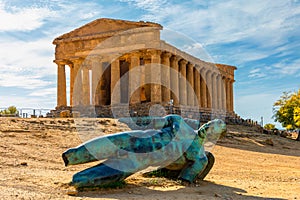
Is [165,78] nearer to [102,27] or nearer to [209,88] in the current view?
[102,27]

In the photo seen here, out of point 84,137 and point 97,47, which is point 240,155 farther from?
point 97,47

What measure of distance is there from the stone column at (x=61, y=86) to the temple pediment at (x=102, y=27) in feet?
10.7

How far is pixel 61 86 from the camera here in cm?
4725

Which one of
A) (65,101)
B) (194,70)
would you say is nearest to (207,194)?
(65,101)

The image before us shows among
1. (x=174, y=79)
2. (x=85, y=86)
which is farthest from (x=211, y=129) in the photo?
(x=85, y=86)

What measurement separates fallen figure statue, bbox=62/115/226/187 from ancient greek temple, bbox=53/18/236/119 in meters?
27.5

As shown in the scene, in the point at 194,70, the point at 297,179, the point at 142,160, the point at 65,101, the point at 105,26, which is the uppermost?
the point at 105,26

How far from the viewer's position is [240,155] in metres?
23.1

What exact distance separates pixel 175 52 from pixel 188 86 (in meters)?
6.72

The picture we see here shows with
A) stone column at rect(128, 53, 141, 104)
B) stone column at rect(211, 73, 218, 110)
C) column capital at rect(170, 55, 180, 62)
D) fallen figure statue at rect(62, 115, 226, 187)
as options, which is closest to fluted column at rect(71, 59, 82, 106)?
stone column at rect(128, 53, 141, 104)

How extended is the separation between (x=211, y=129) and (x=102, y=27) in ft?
116

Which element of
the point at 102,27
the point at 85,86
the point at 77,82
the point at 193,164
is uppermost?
the point at 102,27

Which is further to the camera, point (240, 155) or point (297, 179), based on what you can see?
point (240, 155)

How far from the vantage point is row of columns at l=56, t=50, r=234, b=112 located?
4231cm
